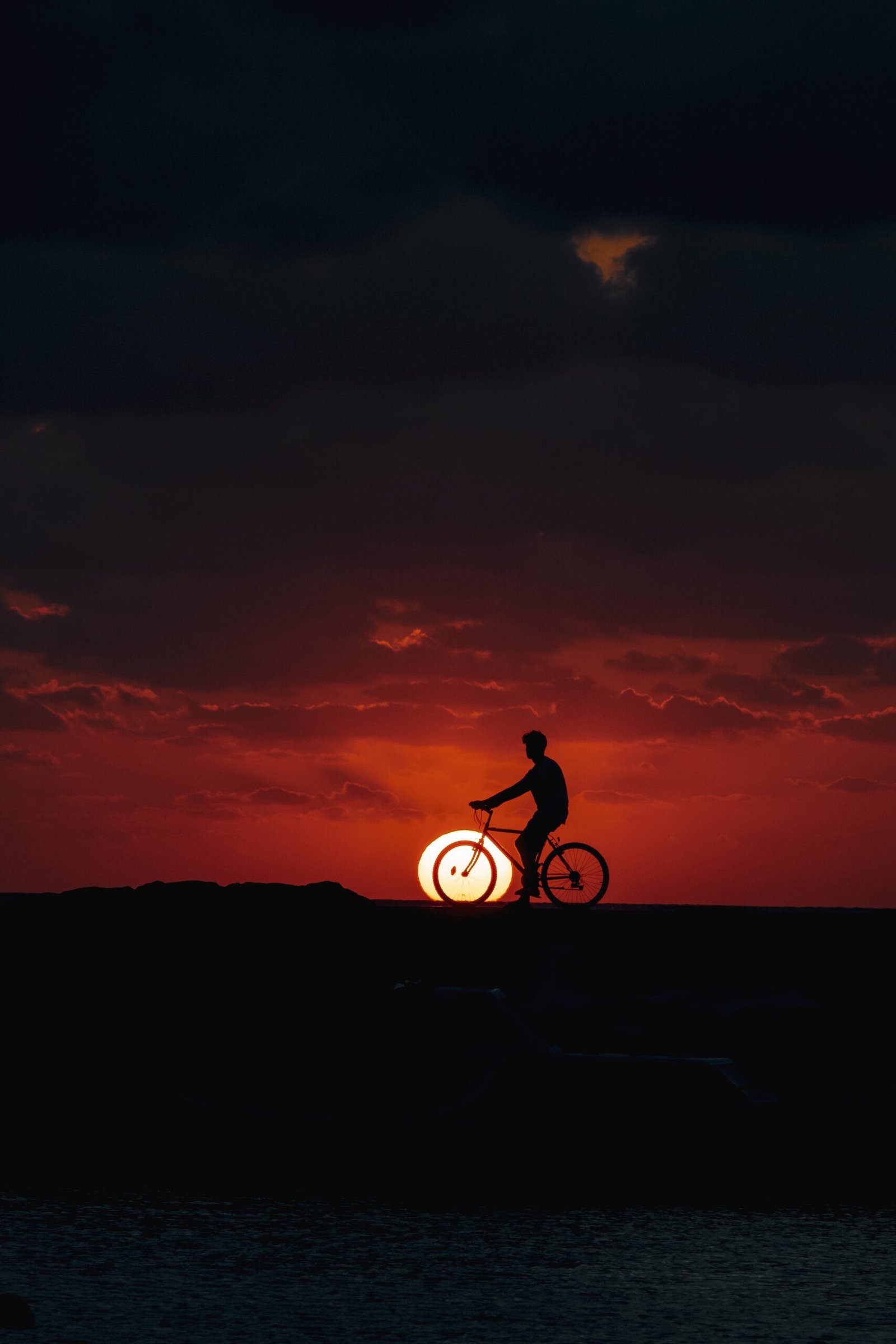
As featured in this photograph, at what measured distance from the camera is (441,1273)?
9102 millimetres

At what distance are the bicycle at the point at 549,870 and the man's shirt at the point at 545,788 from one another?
671 mm

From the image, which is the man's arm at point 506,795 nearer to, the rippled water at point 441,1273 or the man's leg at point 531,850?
the man's leg at point 531,850

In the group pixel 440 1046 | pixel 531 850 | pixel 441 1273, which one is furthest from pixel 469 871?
pixel 441 1273

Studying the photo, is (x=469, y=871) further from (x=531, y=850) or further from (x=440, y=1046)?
(x=440, y=1046)

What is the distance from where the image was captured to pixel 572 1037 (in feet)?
54.7

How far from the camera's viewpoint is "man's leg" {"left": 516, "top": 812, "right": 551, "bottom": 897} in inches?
843

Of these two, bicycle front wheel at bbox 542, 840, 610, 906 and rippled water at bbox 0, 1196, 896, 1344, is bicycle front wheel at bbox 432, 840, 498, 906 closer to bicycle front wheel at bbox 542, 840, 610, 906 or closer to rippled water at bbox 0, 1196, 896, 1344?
bicycle front wheel at bbox 542, 840, 610, 906

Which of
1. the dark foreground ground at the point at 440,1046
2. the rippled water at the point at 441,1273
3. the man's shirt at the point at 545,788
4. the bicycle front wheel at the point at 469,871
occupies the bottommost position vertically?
the rippled water at the point at 441,1273

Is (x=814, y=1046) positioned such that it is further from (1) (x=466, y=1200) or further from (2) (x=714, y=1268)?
(2) (x=714, y=1268)

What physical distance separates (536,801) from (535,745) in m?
0.72

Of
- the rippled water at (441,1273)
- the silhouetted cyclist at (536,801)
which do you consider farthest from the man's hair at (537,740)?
the rippled water at (441,1273)

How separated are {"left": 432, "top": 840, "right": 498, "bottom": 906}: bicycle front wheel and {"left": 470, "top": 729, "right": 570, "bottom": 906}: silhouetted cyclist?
1.87 feet

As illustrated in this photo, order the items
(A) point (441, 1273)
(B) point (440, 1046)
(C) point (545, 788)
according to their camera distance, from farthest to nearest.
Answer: (C) point (545, 788)
(B) point (440, 1046)
(A) point (441, 1273)

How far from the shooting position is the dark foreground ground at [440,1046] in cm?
1302
